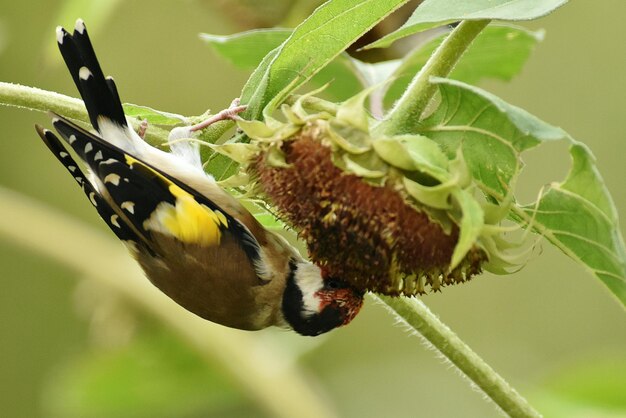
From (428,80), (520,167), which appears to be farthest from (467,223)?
(428,80)

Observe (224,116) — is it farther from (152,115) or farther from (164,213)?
(164,213)

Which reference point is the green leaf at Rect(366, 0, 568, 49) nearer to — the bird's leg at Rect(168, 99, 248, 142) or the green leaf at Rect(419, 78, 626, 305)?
the green leaf at Rect(419, 78, 626, 305)

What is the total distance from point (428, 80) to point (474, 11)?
10cm

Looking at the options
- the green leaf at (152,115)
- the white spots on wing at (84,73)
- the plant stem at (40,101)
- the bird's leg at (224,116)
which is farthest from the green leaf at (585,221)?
the white spots on wing at (84,73)

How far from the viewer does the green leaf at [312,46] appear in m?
1.33

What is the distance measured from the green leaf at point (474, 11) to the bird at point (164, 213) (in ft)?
2.12

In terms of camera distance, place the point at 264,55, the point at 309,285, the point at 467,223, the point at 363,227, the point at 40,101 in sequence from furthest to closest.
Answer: the point at 264,55, the point at 309,285, the point at 40,101, the point at 363,227, the point at 467,223

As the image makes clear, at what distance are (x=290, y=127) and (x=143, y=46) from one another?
5.84 metres

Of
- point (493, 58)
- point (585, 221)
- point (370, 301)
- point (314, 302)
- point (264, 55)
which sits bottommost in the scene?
point (370, 301)

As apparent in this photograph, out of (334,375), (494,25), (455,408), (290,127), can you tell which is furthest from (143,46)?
(290,127)

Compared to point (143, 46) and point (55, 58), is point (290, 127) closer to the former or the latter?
point (55, 58)

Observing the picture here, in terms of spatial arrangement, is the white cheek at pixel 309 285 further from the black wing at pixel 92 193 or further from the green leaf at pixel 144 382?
the green leaf at pixel 144 382

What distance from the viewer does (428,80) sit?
4.18 ft

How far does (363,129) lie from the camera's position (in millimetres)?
1273
